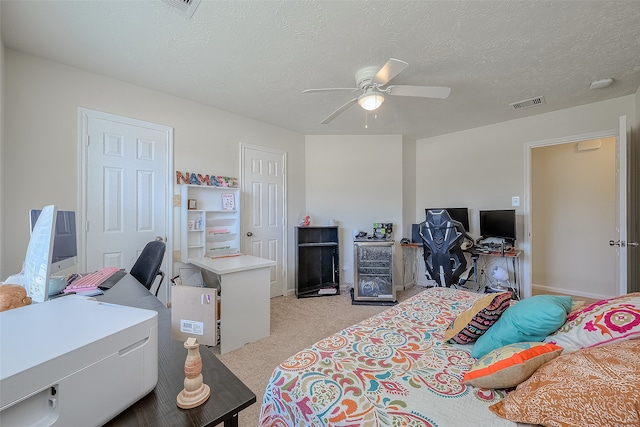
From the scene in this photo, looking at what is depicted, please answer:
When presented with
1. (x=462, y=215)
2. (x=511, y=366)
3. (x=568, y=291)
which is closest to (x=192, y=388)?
(x=511, y=366)

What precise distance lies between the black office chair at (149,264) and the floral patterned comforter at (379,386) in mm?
1517

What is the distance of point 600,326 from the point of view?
94cm

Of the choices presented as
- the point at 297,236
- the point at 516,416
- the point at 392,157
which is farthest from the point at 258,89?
the point at 516,416

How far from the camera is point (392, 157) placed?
420 cm

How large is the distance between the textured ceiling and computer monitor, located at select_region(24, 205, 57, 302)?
150 centimetres

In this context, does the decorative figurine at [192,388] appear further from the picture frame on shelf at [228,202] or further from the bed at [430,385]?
the picture frame on shelf at [228,202]

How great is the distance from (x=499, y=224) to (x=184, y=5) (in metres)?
4.16

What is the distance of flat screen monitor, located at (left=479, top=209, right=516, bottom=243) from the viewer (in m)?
3.40

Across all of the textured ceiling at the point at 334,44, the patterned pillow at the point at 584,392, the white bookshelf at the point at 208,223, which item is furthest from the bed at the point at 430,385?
the white bookshelf at the point at 208,223

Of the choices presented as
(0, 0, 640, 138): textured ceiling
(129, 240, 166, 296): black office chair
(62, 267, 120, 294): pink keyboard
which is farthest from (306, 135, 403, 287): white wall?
(62, 267, 120, 294): pink keyboard

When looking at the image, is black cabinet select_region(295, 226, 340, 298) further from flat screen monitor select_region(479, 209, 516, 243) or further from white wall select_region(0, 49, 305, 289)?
flat screen monitor select_region(479, 209, 516, 243)

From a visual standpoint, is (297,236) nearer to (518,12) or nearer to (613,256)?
(518,12)

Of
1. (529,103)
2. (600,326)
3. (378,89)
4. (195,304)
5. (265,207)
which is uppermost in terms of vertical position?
(529,103)

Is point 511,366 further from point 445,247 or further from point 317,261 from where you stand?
point 317,261
